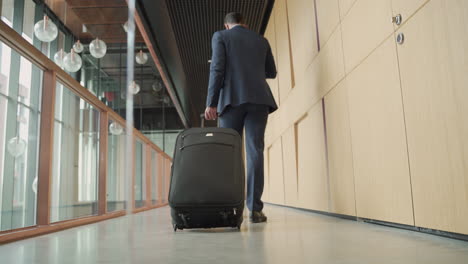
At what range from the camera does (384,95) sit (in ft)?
5.61

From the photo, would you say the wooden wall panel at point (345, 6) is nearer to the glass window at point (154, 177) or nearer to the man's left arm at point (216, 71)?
the man's left arm at point (216, 71)

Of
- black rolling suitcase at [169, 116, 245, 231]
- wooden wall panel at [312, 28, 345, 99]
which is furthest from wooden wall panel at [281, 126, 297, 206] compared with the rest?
black rolling suitcase at [169, 116, 245, 231]

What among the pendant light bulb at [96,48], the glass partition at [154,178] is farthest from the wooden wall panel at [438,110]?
the glass partition at [154,178]

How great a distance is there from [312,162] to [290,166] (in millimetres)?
848

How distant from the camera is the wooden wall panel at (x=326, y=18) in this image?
2373 mm

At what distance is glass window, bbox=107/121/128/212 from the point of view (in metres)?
3.89

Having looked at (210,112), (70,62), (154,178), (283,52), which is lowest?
(154,178)

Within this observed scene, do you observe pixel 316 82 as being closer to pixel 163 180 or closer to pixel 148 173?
pixel 148 173

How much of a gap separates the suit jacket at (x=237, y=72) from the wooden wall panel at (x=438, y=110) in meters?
0.98

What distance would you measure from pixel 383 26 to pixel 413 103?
0.44 metres

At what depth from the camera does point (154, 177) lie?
7.21m

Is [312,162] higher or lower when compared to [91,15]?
lower

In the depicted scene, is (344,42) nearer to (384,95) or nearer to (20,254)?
(384,95)

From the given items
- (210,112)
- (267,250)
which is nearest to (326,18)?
(210,112)
